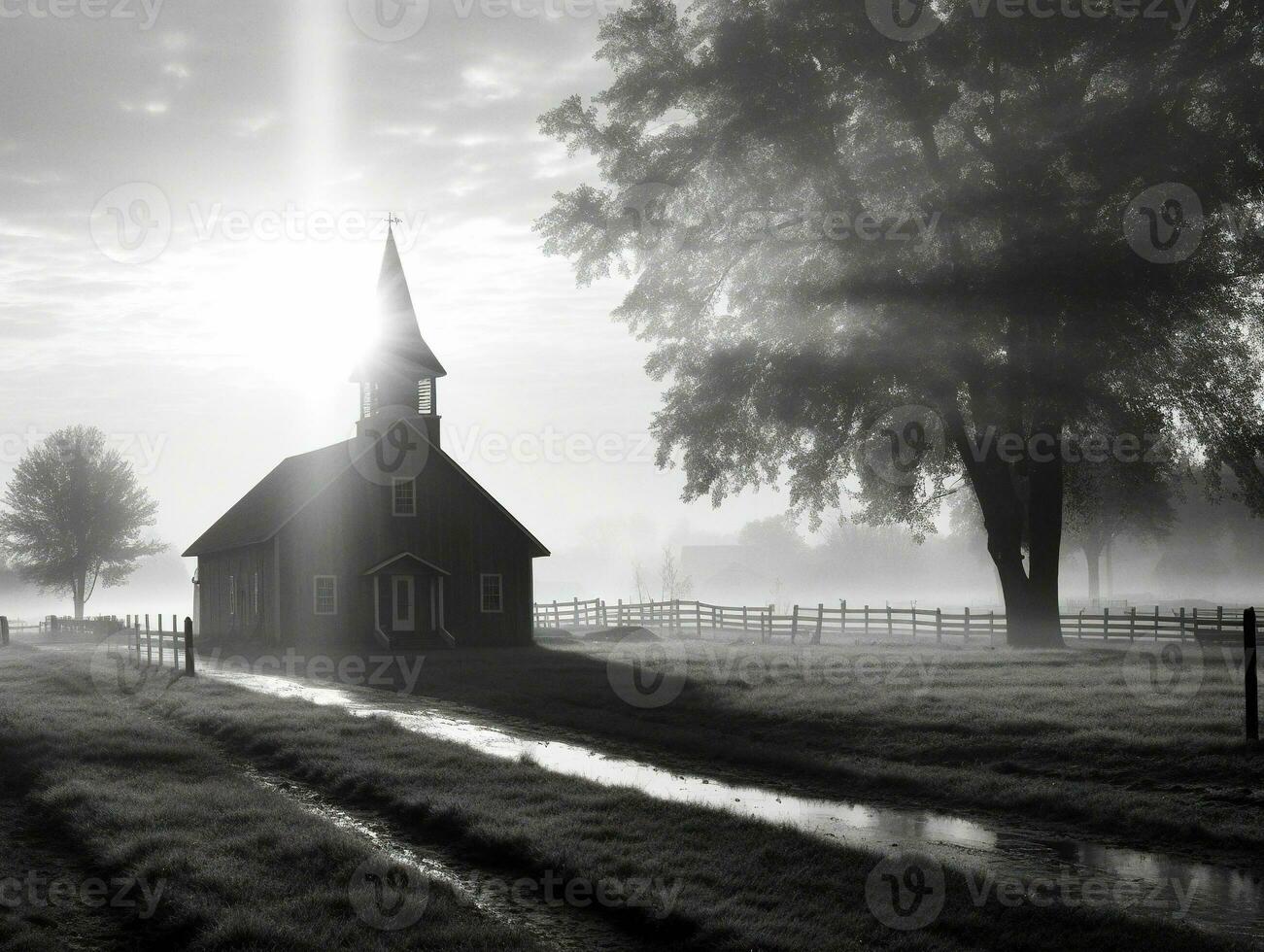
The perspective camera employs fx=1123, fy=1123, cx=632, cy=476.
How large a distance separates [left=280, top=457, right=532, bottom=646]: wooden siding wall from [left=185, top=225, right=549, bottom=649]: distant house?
4 cm

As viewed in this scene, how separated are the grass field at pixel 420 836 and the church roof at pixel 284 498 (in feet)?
69.9

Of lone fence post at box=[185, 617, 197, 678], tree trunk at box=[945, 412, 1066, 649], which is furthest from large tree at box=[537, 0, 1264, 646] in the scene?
lone fence post at box=[185, 617, 197, 678]

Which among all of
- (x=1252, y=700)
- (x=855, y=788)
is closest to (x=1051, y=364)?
(x=1252, y=700)

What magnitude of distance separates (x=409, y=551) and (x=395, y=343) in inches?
297

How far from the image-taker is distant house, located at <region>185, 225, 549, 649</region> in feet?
116

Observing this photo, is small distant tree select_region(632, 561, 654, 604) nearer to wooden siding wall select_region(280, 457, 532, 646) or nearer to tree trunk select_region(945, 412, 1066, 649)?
wooden siding wall select_region(280, 457, 532, 646)

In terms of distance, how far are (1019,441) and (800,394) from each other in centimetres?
580

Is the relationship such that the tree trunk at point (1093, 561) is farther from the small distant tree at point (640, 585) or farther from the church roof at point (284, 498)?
the church roof at point (284, 498)

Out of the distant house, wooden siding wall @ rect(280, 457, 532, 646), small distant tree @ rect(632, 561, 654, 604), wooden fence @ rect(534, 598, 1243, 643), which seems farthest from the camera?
small distant tree @ rect(632, 561, 654, 604)

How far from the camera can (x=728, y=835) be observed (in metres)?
9.43

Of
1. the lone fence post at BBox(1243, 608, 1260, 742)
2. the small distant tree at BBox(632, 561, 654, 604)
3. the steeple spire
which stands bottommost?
the small distant tree at BBox(632, 561, 654, 604)

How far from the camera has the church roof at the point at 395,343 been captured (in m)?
39.0

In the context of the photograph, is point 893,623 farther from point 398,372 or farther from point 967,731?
point 967,731

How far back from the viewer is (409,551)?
3681 cm
